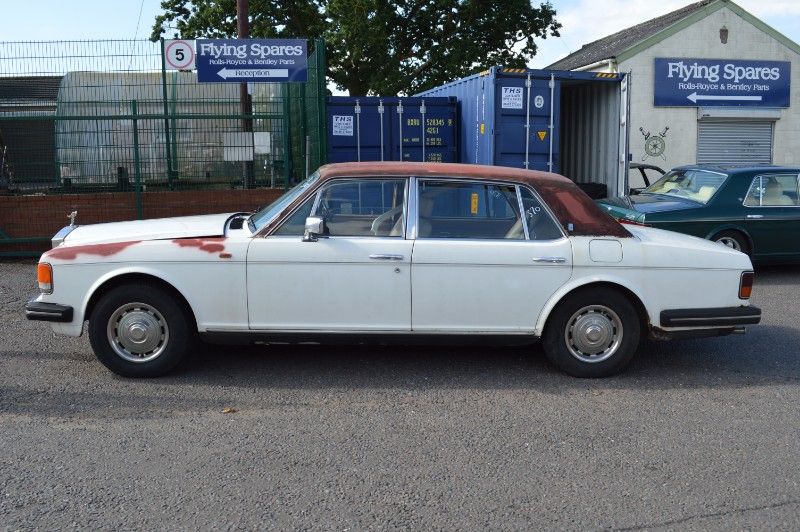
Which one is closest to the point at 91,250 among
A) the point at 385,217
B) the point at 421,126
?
the point at 385,217

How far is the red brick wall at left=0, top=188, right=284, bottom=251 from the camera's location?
11.3 m

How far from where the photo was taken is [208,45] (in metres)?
12.3

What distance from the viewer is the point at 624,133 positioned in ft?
40.6

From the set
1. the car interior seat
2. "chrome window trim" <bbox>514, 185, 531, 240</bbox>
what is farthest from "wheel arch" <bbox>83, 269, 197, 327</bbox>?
the car interior seat

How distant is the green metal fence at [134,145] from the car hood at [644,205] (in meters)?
4.59

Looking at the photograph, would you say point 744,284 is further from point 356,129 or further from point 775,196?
point 356,129

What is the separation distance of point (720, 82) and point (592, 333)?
61.4ft

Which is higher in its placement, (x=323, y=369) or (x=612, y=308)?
(x=612, y=308)

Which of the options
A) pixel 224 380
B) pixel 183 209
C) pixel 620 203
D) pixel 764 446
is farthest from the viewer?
pixel 183 209

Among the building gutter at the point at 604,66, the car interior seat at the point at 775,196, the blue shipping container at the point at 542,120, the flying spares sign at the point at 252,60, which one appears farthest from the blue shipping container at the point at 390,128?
the building gutter at the point at 604,66

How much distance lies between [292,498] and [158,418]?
1.43m

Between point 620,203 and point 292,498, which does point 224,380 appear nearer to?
point 292,498

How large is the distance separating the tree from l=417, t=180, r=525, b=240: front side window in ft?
68.2

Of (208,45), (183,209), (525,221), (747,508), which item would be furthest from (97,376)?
(208,45)
